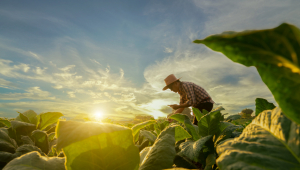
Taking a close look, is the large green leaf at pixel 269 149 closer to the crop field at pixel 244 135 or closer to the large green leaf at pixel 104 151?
the crop field at pixel 244 135

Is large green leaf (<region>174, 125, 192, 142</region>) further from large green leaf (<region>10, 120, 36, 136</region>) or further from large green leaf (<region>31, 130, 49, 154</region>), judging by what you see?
large green leaf (<region>10, 120, 36, 136</region>)

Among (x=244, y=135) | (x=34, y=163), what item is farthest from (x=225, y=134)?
(x=34, y=163)

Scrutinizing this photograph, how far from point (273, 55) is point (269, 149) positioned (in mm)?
320

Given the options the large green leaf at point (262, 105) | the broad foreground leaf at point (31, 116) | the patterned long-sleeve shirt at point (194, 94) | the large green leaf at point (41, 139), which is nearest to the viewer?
the large green leaf at point (262, 105)

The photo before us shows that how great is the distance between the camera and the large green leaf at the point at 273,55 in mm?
395

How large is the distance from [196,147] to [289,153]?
52 cm

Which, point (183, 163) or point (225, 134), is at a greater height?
point (225, 134)

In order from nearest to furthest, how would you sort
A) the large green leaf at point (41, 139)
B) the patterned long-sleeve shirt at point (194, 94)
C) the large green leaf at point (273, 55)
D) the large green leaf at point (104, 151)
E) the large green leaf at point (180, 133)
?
the large green leaf at point (273, 55)
the large green leaf at point (104, 151)
the large green leaf at point (180, 133)
the large green leaf at point (41, 139)
the patterned long-sleeve shirt at point (194, 94)

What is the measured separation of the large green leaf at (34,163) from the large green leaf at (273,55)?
0.91 m

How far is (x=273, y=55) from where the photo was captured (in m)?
0.42

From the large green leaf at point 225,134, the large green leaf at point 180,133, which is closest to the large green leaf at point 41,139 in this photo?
the large green leaf at point 180,133

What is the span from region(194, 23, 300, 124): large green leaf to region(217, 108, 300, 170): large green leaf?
12cm

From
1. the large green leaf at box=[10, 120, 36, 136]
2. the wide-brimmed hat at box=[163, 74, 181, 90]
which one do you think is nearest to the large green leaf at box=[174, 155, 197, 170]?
the large green leaf at box=[10, 120, 36, 136]

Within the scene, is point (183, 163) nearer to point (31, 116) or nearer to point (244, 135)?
point (244, 135)
